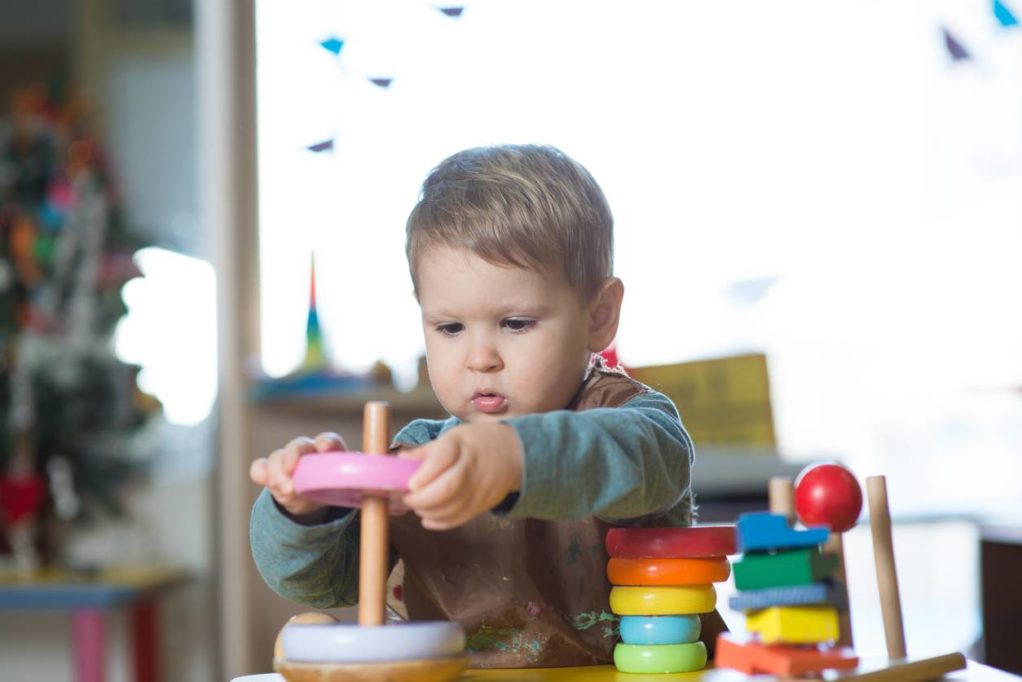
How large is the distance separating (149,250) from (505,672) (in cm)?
263

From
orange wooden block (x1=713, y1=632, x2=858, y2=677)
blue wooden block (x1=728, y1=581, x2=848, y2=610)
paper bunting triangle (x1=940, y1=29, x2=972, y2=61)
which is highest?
paper bunting triangle (x1=940, y1=29, x2=972, y2=61)

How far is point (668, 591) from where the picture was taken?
0.80 m

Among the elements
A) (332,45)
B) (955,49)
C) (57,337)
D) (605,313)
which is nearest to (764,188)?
(955,49)

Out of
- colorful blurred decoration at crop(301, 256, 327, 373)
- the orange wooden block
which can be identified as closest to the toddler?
the orange wooden block

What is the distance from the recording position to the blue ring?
0.80 metres

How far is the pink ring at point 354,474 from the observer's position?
636mm

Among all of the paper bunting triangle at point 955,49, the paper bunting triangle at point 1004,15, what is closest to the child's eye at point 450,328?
the paper bunting triangle at point 1004,15

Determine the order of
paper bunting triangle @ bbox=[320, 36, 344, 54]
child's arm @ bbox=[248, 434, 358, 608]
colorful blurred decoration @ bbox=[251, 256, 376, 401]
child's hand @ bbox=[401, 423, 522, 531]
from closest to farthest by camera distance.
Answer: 1. child's hand @ bbox=[401, 423, 522, 531]
2. child's arm @ bbox=[248, 434, 358, 608]
3. paper bunting triangle @ bbox=[320, 36, 344, 54]
4. colorful blurred decoration @ bbox=[251, 256, 376, 401]

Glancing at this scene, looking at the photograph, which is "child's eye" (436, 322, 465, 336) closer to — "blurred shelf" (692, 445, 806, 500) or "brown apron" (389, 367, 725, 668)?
"brown apron" (389, 367, 725, 668)

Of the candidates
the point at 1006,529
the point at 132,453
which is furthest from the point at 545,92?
the point at 1006,529

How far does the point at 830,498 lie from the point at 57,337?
8.85ft

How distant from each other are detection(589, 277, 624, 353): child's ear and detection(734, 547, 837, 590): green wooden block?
0.30 meters

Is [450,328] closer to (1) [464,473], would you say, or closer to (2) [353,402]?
(1) [464,473]

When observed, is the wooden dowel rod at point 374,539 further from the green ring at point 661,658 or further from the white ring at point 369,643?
the green ring at point 661,658
